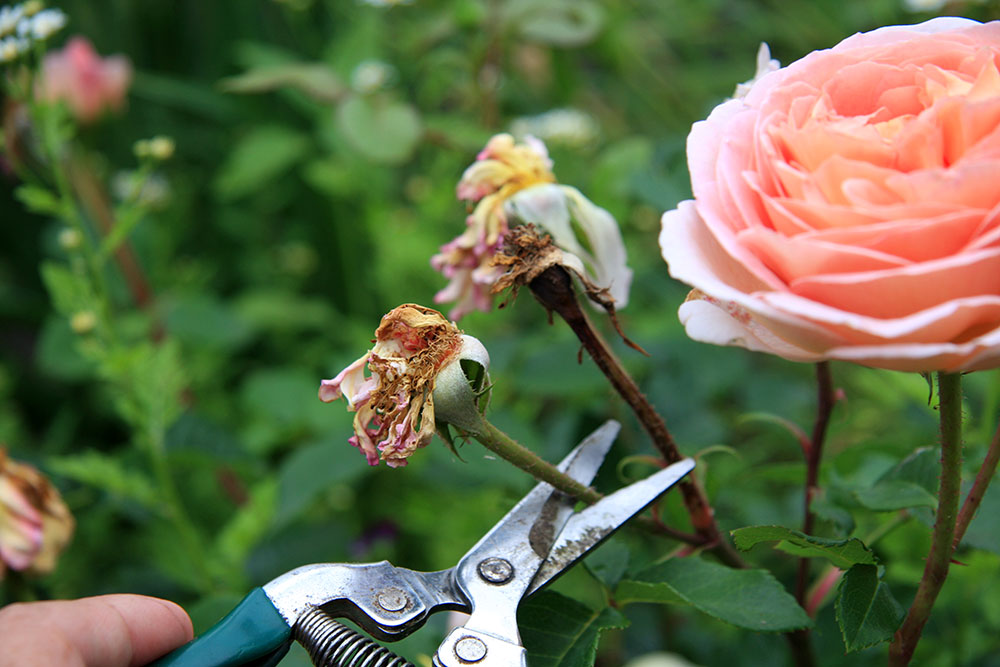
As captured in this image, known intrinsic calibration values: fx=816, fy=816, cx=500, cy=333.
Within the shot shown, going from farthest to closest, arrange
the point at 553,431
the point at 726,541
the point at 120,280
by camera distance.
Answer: the point at 120,280 → the point at 553,431 → the point at 726,541

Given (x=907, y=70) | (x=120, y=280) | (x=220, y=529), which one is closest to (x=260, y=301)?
(x=120, y=280)

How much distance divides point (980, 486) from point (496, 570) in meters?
0.21

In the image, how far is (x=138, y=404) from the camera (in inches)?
25.9

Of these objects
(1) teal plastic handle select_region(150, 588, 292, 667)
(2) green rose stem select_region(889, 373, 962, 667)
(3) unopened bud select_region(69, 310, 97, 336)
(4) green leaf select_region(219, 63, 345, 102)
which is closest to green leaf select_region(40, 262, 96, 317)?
(3) unopened bud select_region(69, 310, 97, 336)

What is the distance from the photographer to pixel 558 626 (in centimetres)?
38

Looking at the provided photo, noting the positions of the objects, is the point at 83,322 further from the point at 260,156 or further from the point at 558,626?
the point at 260,156

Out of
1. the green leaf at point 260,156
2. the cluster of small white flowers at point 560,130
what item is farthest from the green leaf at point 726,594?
the green leaf at point 260,156

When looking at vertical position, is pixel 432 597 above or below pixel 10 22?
below

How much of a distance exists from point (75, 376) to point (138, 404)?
0.45 meters

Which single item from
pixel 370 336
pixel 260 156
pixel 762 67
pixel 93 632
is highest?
pixel 762 67

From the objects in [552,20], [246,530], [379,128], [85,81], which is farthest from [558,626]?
[85,81]

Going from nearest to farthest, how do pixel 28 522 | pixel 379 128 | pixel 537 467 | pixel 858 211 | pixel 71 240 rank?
pixel 858 211, pixel 537 467, pixel 28 522, pixel 71 240, pixel 379 128

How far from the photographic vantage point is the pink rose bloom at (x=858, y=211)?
25 centimetres

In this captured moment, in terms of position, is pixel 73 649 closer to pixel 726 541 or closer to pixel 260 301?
pixel 726 541
